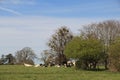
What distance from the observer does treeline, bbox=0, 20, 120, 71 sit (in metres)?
67.9

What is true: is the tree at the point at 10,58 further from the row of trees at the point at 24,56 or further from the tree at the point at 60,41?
the tree at the point at 60,41

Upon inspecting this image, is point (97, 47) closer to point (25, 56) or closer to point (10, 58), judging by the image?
point (25, 56)

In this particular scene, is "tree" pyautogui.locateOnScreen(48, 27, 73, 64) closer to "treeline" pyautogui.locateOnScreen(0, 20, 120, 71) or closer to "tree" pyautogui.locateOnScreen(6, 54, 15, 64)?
"treeline" pyautogui.locateOnScreen(0, 20, 120, 71)

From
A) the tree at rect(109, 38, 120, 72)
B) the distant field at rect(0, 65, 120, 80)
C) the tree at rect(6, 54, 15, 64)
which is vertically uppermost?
the tree at rect(6, 54, 15, 64)

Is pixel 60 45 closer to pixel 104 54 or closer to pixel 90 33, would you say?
pixel 90 33

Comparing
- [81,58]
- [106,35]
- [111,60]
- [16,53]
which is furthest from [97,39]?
[16,53]

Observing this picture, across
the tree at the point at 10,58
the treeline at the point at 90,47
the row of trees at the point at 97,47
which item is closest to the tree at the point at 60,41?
the treeline at the point at 90,47

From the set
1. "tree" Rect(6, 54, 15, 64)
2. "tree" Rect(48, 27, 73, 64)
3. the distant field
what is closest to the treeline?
"tree" Rect(48, 27, 73, 64)

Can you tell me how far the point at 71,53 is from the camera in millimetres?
76250

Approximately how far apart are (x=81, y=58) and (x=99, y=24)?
14919mm

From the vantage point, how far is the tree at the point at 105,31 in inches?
3184

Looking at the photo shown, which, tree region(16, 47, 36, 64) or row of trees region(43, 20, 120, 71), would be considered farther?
tree region(16, 47, 36, 64)

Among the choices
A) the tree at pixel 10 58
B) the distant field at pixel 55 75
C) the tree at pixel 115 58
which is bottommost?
the distant field at pixel 55 75

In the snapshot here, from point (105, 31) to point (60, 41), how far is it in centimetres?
2363
